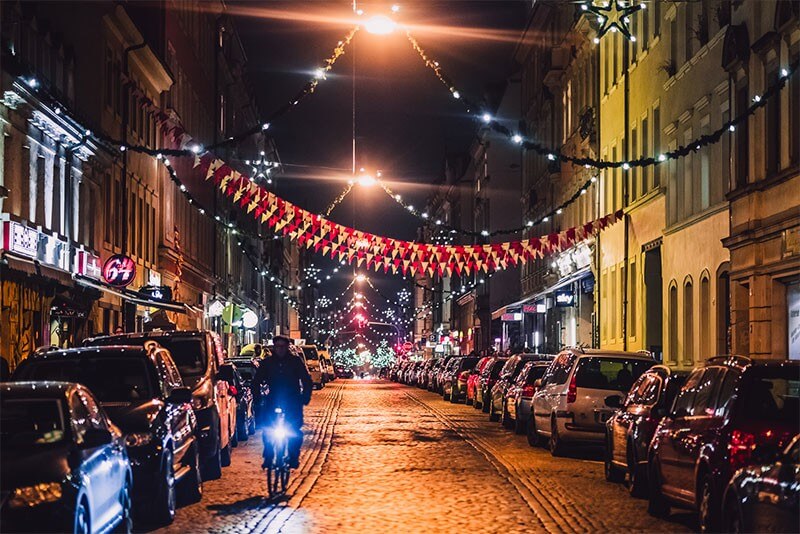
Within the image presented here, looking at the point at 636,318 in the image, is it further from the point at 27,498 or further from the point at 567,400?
the point at 27,498

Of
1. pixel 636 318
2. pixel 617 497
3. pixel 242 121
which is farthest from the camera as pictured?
pixel 242 121

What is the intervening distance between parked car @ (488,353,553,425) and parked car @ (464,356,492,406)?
5673mm

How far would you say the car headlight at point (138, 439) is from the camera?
13.6 metres

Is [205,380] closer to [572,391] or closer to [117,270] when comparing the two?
[572,391]

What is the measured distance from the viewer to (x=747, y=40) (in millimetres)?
28953

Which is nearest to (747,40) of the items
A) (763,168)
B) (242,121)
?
(763,168)

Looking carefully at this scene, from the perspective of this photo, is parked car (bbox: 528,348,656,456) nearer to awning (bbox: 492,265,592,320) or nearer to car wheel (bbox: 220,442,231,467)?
car wheel (bbox: 220,442,231,467)

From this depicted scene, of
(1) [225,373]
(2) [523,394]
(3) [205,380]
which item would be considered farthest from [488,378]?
(3) [205,380]

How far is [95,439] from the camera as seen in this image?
10445mm

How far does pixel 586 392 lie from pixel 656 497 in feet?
24.1

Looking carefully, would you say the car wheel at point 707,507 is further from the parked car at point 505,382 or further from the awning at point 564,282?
the awning at point 564,282

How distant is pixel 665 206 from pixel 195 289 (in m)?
28.4

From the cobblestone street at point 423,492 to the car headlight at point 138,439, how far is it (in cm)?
88

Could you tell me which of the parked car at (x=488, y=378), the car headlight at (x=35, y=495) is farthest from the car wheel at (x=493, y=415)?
the car headlight at (x=35, y=495)
